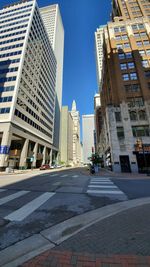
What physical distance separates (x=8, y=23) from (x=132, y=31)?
47495 mm

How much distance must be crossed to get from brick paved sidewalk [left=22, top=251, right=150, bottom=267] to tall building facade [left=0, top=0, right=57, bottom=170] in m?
32.7

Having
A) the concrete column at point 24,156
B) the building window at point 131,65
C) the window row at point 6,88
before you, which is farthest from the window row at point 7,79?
the building window at point 131,65

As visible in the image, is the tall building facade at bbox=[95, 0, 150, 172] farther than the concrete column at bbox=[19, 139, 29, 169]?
No

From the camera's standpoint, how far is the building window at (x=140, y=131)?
Result: 95.1 feet

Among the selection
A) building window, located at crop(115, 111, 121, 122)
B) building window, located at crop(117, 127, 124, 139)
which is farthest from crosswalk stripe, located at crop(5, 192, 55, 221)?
building window, located at crop(115, 111, 121, 122)

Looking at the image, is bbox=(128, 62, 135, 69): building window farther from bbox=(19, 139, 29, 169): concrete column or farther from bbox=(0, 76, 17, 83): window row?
bbox=(19, 139, 29, 169): concrete column

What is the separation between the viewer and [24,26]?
48156 millimetres

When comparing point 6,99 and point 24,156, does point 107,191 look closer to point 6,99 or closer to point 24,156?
point 24,156

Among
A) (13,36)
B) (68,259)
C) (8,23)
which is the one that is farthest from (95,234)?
(8,23)

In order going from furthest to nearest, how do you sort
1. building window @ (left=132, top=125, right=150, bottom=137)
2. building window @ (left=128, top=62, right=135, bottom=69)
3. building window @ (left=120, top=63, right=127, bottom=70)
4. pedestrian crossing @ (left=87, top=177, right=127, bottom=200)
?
Answer: building window @ (left=120, top=63, right=127, bottom=70) → building window @ (left=128, top=62, right=135, bottom=69) → building window @ (left=132, top=125, right=150, bottom=137) → pedestrian crossing @ (left=87, top=177, right=127, bottom=200)

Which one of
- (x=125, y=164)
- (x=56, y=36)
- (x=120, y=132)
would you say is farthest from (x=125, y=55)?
(x=56, y=36)

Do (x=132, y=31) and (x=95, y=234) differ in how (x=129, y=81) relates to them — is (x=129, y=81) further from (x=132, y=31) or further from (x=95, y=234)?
(x=95, y=234)

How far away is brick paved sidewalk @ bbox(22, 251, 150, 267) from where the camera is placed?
93.8 inches

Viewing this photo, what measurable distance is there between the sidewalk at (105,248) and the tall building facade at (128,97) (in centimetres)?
2234
